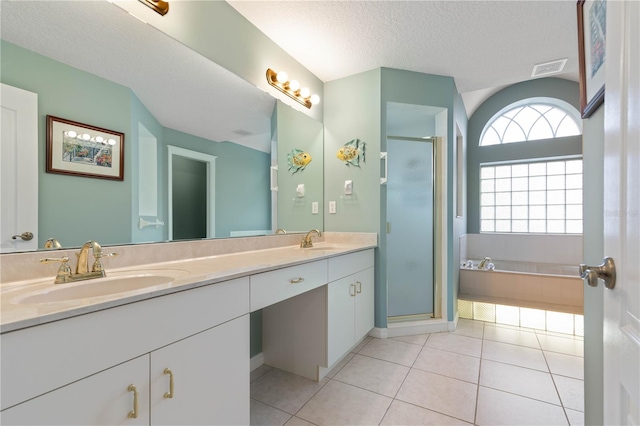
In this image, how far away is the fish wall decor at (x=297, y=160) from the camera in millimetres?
2418

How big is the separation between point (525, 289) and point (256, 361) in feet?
9.62

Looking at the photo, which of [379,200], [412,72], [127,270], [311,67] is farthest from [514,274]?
[127,270]

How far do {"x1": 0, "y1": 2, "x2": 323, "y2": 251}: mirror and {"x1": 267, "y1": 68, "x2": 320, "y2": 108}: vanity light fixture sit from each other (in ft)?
0.60

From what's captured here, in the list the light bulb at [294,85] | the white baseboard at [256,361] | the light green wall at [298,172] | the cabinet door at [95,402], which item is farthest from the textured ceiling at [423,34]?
the white baseboard at [256,361]

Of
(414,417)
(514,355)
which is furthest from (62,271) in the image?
(514,355)

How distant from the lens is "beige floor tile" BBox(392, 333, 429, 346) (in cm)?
245

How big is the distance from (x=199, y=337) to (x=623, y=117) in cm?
131

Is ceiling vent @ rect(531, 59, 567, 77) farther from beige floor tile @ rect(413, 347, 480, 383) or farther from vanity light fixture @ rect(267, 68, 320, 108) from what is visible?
beige floor tile @ rect(413, 347, 480, 383)

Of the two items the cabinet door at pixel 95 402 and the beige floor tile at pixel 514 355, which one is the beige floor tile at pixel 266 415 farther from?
the beige floor tile at pixel 514 355

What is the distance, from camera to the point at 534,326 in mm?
2783

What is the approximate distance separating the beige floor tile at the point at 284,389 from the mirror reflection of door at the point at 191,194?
1.03 m

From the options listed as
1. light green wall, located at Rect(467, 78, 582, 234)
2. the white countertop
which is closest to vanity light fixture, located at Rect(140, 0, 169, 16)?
the white countertop

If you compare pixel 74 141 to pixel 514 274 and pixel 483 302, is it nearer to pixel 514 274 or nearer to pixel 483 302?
pixel 483 302

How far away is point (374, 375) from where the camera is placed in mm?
1916
